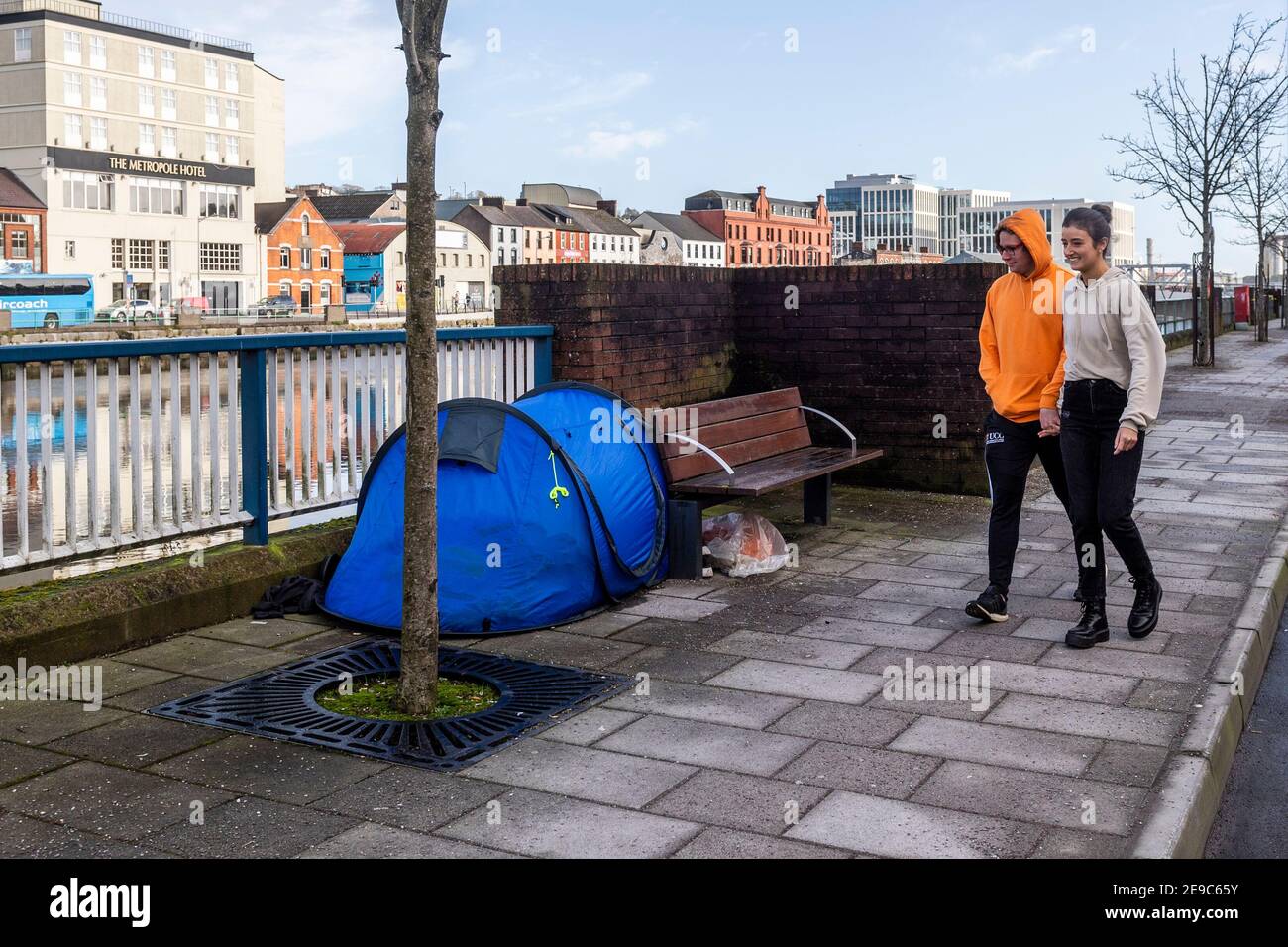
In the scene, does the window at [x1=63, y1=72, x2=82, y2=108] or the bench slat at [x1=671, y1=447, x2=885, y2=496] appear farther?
the window at [x1=63, y1=72, x2=82, y2=108]

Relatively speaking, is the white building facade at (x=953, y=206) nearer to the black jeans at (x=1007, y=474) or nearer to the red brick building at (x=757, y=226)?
the red brick building at (x=757, y=226)

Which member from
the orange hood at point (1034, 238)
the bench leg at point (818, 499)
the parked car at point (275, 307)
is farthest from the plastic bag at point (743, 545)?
the parked car at point (275, 307)

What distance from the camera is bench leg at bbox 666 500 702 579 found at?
7.86m

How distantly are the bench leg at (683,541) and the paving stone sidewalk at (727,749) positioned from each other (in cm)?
21

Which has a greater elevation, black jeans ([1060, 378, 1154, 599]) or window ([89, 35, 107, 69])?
window ([89, 35, 107, 69])

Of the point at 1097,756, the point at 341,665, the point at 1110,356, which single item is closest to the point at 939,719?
the point at 1097,756

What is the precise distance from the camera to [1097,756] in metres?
4.85

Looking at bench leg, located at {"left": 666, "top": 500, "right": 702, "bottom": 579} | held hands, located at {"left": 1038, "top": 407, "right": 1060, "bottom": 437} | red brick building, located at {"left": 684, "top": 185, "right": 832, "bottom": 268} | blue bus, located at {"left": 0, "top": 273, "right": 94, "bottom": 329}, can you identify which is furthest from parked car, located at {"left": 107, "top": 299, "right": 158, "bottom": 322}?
red brick building, located at {"left": 684, "top": 185, "right": 832, "bottom": 268}

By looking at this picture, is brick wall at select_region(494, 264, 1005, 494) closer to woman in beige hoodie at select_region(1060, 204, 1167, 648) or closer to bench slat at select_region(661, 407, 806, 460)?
bench slat at select_region(661, 407, 806, 460)

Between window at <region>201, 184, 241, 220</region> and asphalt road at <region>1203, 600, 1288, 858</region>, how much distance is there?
104790mm

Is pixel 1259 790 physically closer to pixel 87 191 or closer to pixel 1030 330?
pixel 1030 330

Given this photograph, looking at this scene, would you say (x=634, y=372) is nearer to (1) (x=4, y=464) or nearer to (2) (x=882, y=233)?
(1) (x=4, y=464)

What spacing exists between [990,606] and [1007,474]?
0.67 metres

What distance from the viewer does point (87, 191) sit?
309 ft
